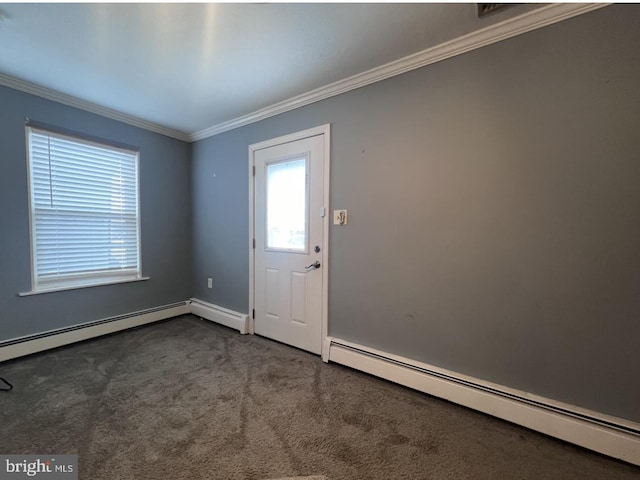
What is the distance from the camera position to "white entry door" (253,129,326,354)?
8.30 feet

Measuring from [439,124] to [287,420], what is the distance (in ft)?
7.39

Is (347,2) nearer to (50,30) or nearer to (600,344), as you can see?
(50,30)

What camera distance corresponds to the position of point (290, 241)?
9.02 ft

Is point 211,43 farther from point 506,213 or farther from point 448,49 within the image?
point 506,213

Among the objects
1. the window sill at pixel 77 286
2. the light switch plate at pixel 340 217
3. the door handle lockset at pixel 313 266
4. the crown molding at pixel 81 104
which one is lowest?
the window sill at pixel 77 286

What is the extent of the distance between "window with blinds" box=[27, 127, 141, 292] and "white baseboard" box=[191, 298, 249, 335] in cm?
83

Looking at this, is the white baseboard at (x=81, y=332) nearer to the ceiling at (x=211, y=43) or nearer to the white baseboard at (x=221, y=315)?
the white baseboard at (x=221, y=315)

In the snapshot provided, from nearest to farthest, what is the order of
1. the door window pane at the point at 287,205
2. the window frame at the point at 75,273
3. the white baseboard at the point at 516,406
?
the white baseboard at the point at 516,406 → the window frame at the point at 75,273 → the door window pane at the point at 287,205

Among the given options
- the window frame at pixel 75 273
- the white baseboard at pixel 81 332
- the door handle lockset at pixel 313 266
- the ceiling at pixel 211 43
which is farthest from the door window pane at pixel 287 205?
the white baseboard at pixel 81 332

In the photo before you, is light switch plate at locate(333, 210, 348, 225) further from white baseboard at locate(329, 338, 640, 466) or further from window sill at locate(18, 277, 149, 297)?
window sill at locate(18, 277, 149, 297)

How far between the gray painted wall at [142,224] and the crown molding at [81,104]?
0.16ft

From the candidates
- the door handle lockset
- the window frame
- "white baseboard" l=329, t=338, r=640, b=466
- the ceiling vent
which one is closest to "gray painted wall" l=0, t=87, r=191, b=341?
the window frame

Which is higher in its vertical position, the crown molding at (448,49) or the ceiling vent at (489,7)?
the ceiling vent at (489,7)

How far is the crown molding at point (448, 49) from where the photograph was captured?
149cm
